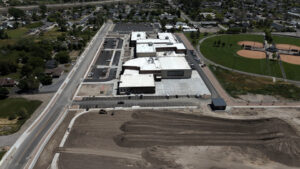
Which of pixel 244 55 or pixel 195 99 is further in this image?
pixel 244 55

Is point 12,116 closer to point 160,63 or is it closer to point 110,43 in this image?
point 160,63

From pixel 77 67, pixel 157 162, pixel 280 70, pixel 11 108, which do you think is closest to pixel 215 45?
pixel 280 70

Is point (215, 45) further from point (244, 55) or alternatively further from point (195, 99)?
point (195, 99)

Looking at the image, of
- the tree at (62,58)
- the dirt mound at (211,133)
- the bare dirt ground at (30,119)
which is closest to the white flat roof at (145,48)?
the tree at (62,58)

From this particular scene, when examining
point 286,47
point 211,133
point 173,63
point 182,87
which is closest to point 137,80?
point 182,87

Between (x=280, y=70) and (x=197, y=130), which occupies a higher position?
(x=280, y=70)

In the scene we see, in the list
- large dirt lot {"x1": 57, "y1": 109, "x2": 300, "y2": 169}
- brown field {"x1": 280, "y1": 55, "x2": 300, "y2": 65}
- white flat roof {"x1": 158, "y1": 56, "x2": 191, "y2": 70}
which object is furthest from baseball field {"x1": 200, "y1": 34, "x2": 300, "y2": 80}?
large dirt lot {"x1": 57, "y1": 109, "x2": 300, "y2": 169}

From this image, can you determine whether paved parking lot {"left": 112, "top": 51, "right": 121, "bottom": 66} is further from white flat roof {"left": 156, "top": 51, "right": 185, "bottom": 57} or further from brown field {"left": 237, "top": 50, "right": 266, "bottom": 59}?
brown field {"left": 237, "top": 50, "right": 266, "bottom": 59}
